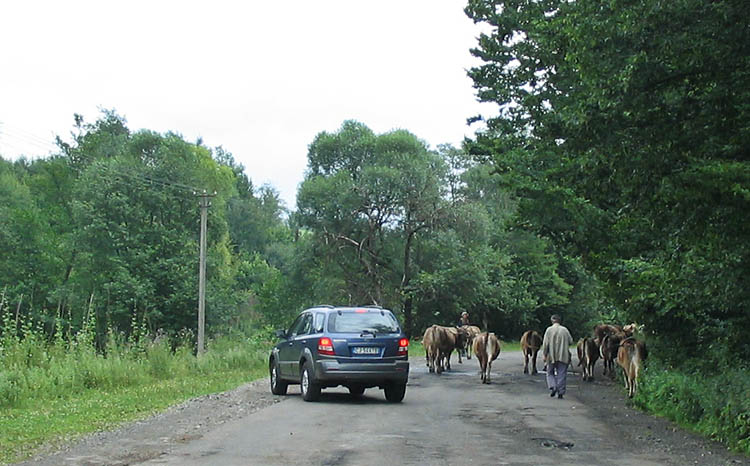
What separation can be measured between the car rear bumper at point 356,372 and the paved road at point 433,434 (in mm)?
496

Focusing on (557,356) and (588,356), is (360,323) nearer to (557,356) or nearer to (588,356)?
(557,356)

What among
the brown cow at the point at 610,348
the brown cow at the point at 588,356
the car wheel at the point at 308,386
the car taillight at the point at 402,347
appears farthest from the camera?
the brown cow at the point at 610,348

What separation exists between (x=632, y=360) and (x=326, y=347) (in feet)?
21.3

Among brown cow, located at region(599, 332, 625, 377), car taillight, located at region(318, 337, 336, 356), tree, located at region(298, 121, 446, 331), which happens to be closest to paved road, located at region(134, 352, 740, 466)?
car taillight, located at region(318, 337, 336, 356)

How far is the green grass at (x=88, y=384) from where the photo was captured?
13.6 m

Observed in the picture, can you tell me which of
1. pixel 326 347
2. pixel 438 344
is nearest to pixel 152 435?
pixel 326 347

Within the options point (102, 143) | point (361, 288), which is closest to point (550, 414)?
point (361, 288)

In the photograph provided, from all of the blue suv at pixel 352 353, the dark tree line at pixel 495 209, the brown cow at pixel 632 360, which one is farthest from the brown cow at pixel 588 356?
the blue suv at pixel 352 353

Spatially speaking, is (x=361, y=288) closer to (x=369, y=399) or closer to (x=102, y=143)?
(x=102, y=143)

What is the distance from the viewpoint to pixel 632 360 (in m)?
18.8

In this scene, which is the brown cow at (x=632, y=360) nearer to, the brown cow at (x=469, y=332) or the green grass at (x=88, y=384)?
the green grass at (x=88, y=384)

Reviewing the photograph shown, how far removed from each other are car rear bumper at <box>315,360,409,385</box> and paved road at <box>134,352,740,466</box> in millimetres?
496

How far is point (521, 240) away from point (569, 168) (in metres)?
49.7

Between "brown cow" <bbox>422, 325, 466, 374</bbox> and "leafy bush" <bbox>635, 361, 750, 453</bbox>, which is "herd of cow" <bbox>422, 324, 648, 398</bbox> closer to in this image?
"brown cow" <bbox>422, 325, 466, 374</bbox>
